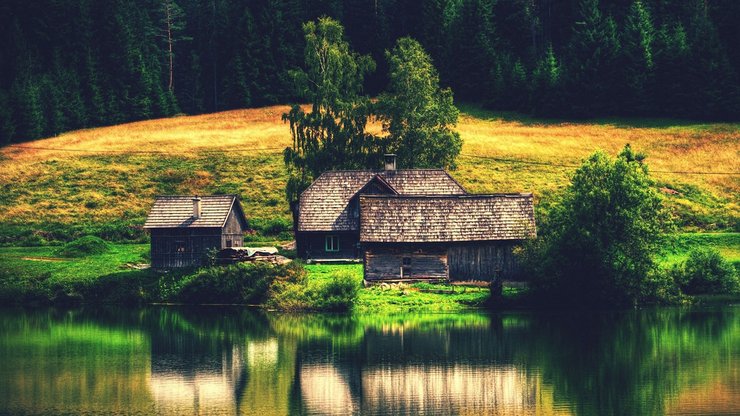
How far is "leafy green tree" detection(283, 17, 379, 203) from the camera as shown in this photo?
231ft

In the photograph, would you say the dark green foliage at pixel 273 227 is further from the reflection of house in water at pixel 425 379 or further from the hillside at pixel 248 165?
the reflection of house in water at pixel 425 379

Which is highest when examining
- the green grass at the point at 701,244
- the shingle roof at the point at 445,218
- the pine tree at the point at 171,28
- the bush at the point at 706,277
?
the pine tree at the point at 171,28

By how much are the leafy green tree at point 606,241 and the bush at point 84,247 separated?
90.4 feet

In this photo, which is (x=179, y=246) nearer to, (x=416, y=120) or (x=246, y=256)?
(x=246, y=256)

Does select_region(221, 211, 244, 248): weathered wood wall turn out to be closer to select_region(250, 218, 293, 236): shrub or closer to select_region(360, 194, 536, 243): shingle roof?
select_region(250, 218, 293, 236): shrub

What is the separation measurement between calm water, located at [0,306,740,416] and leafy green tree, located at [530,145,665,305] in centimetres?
243

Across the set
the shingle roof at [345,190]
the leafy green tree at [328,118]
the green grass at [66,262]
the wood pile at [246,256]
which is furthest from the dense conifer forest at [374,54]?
the wood pile at [246,256]

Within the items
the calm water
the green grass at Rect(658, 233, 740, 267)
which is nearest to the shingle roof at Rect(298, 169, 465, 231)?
the green grass at Rect(658, 233, 740, 267)

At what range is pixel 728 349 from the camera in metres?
39.2

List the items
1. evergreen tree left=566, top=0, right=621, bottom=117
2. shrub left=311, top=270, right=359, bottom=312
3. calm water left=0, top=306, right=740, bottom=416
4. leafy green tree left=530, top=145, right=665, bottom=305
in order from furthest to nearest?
evergreen tree left=566, top=0, right=621, bottom=117
shrub left=311, top=270, right=359, bottom=312
leafy green tree left=530, top=145, right=665, bottom=305
calm water left=0, top=306, right=740, bottom=416

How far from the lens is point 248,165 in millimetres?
86875

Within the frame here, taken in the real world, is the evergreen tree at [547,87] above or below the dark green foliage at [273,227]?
above

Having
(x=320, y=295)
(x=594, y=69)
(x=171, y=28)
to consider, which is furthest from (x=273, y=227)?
(x=171, y=28)

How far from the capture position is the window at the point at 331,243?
6288 cm
